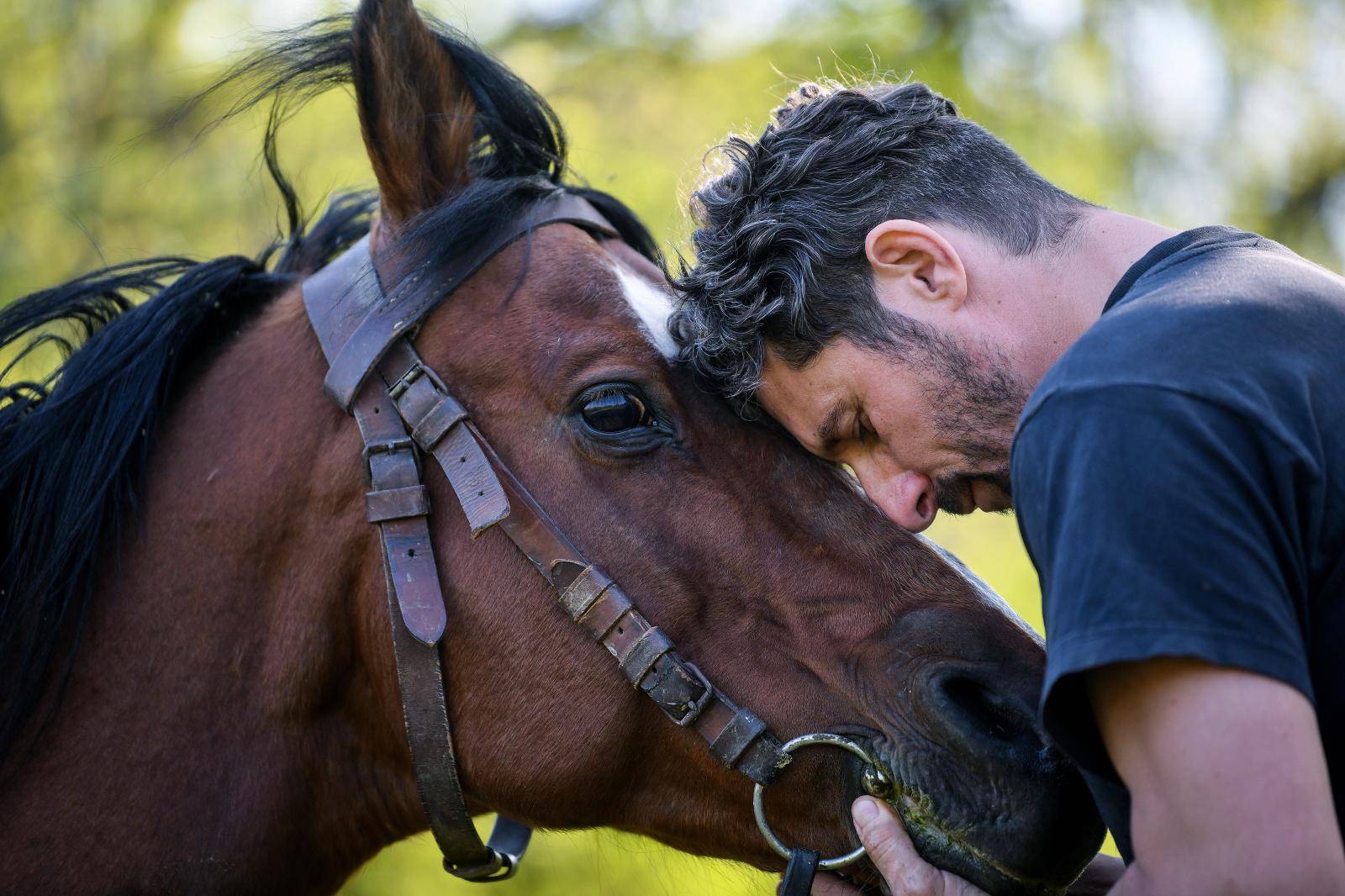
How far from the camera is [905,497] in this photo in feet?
7.37

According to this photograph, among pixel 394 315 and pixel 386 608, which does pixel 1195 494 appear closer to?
pixel 386 608

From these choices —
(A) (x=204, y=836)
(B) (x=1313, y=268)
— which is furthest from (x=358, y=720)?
(B) (x=1313, y=268)

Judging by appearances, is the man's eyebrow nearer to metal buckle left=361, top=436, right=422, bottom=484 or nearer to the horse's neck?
metal buckle left=361, top=436, right=422, bottom=484

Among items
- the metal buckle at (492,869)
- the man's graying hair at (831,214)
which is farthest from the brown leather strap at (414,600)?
the man's graying hair at (831,214)

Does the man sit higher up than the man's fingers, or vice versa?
the man

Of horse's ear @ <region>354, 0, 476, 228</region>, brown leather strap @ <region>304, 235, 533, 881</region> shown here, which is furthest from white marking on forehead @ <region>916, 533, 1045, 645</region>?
horse's ear @ <region>354, 0, 476, 228</region>

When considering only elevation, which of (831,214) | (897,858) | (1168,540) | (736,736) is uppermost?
(831,214)

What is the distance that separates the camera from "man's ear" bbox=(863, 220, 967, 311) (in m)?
2.06

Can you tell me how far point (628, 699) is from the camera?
2.25 m

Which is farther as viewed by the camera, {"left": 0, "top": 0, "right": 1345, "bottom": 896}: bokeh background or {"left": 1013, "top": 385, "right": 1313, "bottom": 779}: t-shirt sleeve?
{"left": 0, "top": 0, "right": 1345, "bottom": 896}: bokeh background

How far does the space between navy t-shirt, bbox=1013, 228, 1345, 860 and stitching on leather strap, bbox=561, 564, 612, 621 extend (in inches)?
35.5

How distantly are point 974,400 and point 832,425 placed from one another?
32cm

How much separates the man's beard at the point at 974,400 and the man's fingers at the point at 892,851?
2.11 feet

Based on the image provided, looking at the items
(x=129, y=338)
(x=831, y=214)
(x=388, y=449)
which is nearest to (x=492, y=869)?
(x=388, y=449)
